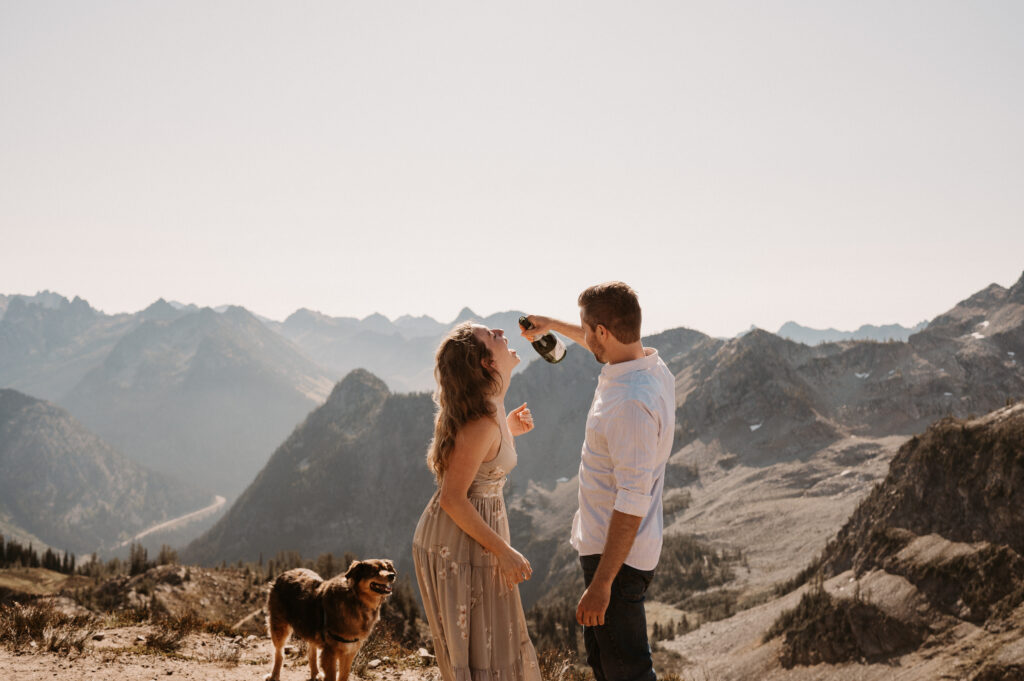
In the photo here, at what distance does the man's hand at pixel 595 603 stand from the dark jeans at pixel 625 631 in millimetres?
189

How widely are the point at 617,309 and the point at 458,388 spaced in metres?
1.15

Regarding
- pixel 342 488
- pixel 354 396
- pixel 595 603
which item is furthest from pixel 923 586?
pixel 354 396

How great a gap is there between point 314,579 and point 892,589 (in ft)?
118

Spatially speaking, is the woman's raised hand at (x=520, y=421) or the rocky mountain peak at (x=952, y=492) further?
the rocky mountain peak at (x=952, y=492)

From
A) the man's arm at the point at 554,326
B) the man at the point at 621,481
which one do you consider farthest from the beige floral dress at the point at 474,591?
the man's arm at the point at 554,326

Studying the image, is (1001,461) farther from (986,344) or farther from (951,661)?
(986,344)

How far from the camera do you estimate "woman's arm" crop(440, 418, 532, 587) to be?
13.0 ft

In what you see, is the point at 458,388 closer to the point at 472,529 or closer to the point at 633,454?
the point at 472,529

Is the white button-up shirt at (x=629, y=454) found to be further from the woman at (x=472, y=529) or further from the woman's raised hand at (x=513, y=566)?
the woman at (x=472, y=529)

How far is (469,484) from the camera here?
4023 mm

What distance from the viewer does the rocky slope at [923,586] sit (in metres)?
26.6

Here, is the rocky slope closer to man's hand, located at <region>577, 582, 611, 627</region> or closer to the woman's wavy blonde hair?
man's hand, located at <region>577, 582, 611, 627</region>

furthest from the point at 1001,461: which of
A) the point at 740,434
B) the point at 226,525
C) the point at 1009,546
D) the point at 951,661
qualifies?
the point at 226,525

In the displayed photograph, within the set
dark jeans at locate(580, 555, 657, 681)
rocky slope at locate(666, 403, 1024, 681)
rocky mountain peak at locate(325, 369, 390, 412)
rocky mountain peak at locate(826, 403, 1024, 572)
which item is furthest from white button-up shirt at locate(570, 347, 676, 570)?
rocky mountain peak at locate(325, 369, 390, 412)
